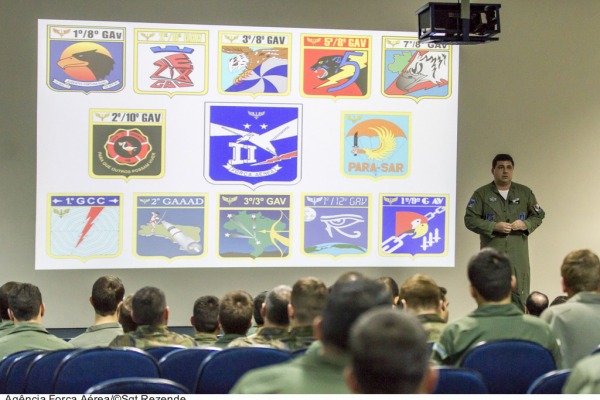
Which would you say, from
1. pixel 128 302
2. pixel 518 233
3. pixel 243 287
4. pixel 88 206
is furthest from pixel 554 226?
pixel 128 302

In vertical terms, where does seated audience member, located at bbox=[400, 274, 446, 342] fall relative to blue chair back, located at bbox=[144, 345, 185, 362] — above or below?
above

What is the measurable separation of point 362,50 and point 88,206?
2.61 m

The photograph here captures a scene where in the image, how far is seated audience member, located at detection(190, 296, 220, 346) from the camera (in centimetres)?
440

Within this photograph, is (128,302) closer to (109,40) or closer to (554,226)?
(109,40)

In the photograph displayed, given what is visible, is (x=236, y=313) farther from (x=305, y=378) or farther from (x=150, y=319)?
(x=305, y=378)

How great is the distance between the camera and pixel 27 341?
3830 mm

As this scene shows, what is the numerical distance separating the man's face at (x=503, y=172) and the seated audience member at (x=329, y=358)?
5039 millimetres

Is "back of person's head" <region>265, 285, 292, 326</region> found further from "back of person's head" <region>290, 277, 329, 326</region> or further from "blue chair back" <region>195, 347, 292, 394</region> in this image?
"blue chair back" <region>195, 347, 292, 394</region>

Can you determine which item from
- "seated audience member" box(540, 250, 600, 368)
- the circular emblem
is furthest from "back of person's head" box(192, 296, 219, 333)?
the circular emblem

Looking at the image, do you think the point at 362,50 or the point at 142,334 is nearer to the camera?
the point at 142,334

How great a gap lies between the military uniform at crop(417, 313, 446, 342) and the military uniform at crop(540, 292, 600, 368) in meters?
0.46

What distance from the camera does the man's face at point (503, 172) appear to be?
6906mm

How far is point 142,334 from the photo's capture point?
3.77m

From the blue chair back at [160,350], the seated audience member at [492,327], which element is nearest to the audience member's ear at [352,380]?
the seated audience member at [492,327]
